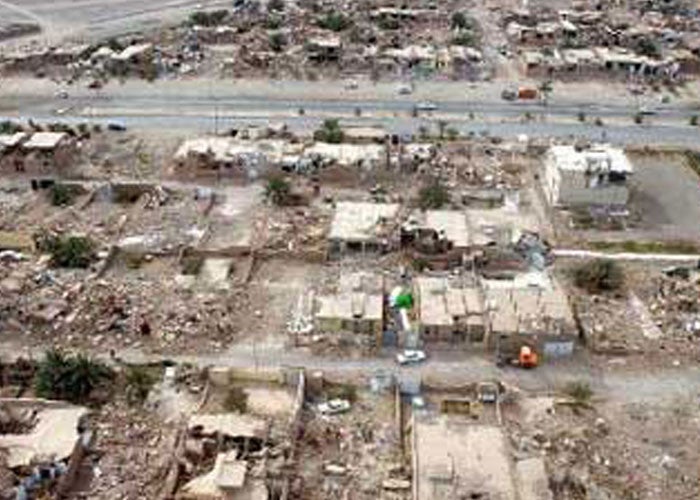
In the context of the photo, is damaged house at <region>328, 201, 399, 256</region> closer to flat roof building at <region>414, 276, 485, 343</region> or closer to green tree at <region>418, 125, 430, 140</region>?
flat roof building at <region>414, 276, 485, 343</region>

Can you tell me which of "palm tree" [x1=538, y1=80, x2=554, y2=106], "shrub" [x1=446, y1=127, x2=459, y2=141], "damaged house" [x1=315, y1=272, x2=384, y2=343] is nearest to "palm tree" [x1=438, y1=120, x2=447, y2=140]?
"shrub" [x1=446, y1=127, x2=459, y2=141]

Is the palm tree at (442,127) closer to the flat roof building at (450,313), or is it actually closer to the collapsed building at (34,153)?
the flat roof building at (450,313)

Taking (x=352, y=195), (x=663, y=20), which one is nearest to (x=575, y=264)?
(x=352, y=195)

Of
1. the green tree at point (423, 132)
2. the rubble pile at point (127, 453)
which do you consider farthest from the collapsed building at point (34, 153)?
the rubble pile at point (127, 453)

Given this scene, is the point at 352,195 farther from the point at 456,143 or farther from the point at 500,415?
the point at 500,415

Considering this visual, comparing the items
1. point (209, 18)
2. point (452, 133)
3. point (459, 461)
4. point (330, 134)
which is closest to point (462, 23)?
point (209, 18)

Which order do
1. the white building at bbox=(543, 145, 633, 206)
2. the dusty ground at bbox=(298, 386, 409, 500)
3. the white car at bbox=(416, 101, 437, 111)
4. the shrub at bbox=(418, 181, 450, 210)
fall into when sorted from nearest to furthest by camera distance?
the dusty ground at bbox=(298, 386, 409, 500)
the shrub at bbox=(418, 181, 450, 210)
the white building at bbox=(543, 145, 633, 206)
the white car at bbox=(416, 101, 437, 111)

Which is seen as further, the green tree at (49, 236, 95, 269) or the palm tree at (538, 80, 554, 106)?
the palm tree at (538, 80, 554, 106)

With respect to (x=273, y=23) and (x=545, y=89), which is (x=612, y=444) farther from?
(x=273, y=23)
